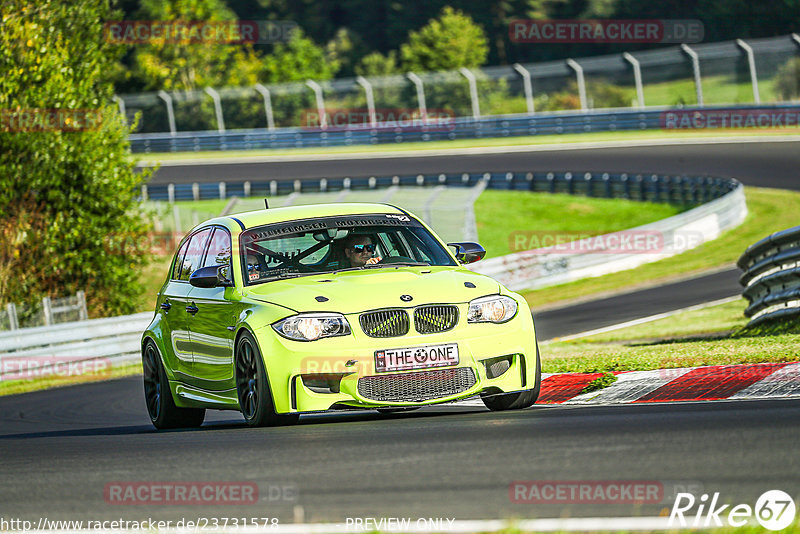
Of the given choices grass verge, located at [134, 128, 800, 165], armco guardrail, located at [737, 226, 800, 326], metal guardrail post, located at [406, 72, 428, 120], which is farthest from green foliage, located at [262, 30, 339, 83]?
armco guardrail, located at [737, 226, 800, 326]

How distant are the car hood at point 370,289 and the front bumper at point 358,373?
198mm

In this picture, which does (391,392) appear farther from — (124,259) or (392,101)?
(392,101)

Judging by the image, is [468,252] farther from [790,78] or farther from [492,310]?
[790,78]

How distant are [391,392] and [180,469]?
81.0 inches

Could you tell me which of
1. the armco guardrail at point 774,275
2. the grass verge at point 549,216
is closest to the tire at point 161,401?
the armco guardrail at point 774,275

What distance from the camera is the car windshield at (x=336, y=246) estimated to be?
9305mm

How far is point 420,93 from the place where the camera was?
52562 mm

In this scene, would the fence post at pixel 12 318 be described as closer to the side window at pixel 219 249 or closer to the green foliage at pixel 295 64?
the side window at pixel 219 249

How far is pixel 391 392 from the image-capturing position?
322 inches

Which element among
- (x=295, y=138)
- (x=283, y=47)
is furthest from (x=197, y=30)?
(x=295, y=138)
